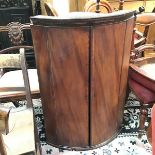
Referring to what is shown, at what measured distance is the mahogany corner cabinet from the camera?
Result: 60.4 inches

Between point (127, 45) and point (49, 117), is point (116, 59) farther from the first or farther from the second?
point (49, 117)

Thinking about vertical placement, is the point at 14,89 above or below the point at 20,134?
above

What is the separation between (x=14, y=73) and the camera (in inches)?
86.0

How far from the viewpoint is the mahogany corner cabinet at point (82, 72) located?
1.54 m

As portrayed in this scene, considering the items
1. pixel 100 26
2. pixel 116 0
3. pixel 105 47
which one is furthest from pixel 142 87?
pixel 116 0

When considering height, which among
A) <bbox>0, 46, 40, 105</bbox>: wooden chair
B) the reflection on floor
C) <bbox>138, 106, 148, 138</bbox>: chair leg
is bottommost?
the reflection on floor

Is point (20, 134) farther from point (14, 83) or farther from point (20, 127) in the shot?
point (14, 83)

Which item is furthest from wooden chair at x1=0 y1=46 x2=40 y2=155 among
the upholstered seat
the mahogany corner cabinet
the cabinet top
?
the cabinet top

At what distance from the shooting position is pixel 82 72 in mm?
1668

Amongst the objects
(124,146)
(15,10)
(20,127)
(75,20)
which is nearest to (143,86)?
(124,146)

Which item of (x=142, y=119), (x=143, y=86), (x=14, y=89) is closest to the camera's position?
(x=14, y=89)

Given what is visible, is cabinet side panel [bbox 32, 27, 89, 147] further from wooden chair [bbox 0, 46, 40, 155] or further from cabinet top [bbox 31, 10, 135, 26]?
wooden chair [bbox 0, 46, 40, 155]

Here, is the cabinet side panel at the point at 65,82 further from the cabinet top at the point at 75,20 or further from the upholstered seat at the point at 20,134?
the upholstered seat at the point at 20,134

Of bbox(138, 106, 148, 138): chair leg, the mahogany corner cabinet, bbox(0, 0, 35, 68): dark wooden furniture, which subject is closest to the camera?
the mahogany corner cabinet
